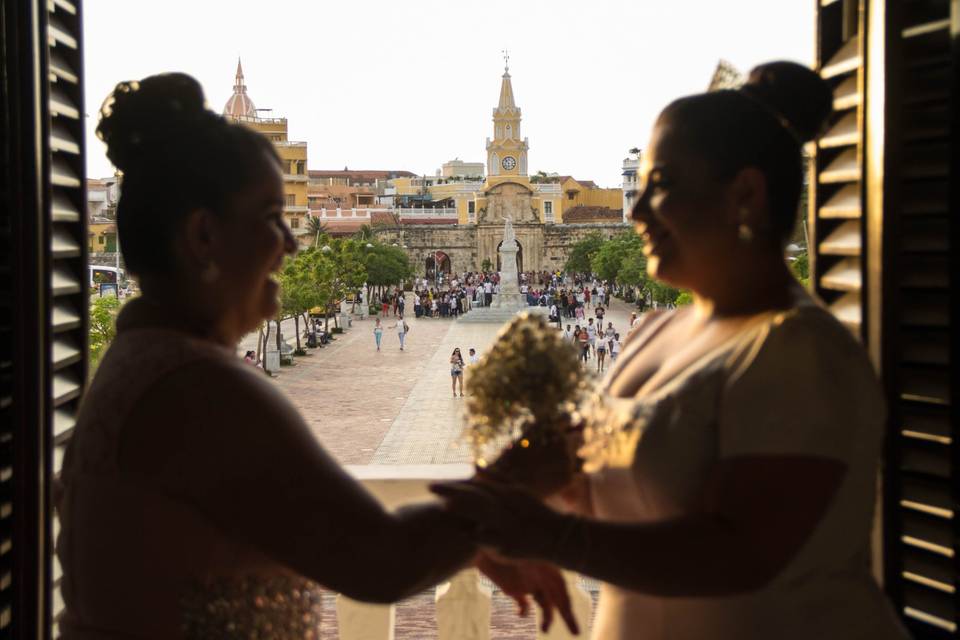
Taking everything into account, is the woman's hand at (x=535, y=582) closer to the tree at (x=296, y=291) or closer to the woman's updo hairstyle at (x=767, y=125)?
the woman's updo hairstyle at (x=767, y=125)

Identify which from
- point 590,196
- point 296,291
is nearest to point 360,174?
point 590,196

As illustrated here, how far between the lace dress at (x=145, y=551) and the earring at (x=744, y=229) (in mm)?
901

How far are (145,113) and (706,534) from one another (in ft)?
4.20

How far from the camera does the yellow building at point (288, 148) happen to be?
5581 cm

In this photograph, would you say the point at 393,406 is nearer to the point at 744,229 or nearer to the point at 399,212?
the point at 744,229

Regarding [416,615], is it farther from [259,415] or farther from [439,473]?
[259,415]

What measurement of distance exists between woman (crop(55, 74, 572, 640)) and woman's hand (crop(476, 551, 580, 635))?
0.65ft

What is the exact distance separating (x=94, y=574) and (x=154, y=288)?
509mm

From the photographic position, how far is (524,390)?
221 centimetres

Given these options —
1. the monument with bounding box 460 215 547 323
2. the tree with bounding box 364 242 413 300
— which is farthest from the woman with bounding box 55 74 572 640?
the tree with bounding box 364 242 413 300

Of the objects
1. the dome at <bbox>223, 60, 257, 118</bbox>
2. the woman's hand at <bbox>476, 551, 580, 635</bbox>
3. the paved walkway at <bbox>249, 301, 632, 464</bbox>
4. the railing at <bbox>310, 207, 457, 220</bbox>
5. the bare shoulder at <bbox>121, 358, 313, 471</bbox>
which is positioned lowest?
the paved walkway at <bbox>249, 301, 632, 464</bbox>

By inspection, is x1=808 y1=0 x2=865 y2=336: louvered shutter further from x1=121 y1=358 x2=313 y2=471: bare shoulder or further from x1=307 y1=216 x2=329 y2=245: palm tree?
x1=307 y1=216 x2=329 y2=245: palm tree

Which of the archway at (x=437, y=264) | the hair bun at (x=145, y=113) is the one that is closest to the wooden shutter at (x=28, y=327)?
the hair bun at (x=145, y=113)

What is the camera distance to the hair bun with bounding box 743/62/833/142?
207cm
